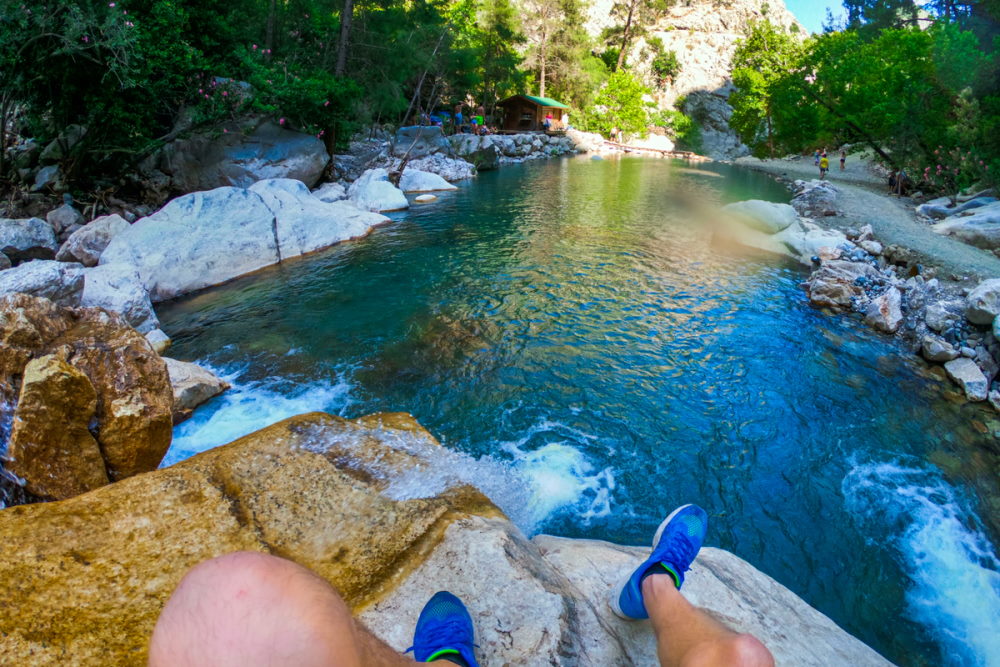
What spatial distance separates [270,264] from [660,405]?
32.0 ft

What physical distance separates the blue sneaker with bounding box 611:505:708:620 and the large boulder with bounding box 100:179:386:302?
1008 cm

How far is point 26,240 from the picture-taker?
997 centimetres

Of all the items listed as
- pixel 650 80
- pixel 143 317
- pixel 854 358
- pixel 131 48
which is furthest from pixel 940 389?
pixel 650 80

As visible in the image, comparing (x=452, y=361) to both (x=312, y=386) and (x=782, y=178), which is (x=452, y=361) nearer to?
(x=312, y=386)

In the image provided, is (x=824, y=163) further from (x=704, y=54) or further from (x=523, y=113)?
(x=704, y=54)

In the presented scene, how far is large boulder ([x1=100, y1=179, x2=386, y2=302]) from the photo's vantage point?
9.97 m

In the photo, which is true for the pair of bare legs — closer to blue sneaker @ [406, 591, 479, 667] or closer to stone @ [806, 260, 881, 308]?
blue sneaker @ [406, 591, 479, 667]

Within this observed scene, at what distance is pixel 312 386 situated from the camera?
6449 mm

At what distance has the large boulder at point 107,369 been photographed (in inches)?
147

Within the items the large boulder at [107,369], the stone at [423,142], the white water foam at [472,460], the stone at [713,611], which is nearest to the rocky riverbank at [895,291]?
the stone at [713,611]

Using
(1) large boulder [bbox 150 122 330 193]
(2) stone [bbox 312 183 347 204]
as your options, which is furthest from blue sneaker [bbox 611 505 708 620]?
(2) stone [bbox 312 183 347 204]

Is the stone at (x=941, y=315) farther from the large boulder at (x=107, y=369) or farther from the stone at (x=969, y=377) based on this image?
the large boulder at (x=107, y=369)

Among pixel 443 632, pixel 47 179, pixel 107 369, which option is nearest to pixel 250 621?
pixel 443 632

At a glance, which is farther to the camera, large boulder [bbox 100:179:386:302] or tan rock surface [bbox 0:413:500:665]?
large boulder [bbox 100:179:386:302]
